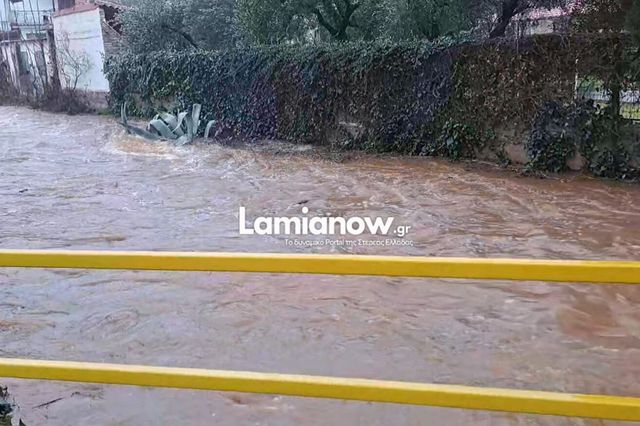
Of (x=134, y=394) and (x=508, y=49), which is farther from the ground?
(x=508, y=49)

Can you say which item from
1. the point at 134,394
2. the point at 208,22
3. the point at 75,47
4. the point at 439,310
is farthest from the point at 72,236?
the point at 75,47

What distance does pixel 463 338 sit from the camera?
4.28 metres

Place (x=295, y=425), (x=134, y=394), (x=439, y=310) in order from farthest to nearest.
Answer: (x=439, y=310) < (x=134, y=394) < (x=295, y=425)

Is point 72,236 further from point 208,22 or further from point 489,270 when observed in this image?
point 208,22

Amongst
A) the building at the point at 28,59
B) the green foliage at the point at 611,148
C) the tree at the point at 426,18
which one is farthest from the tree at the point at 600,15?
the building at the point at 28,59

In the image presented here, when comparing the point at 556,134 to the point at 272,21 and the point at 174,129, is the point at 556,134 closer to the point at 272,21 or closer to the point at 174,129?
the point at 272,21

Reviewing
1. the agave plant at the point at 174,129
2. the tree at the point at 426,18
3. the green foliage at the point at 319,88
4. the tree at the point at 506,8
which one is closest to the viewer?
the tree at the point at 506,8

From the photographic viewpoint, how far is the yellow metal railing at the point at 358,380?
150 centimetres

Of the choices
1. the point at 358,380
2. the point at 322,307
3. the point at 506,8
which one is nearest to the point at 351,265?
the point at 358,380

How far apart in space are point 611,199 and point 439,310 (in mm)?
4379

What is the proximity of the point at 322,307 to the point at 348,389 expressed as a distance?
10.4 feet

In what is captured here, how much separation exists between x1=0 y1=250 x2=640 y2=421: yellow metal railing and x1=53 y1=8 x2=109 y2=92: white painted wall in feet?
62.9

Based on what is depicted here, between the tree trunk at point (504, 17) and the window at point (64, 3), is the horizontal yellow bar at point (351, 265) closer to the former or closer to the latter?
the tree trunk at point (504, 17)

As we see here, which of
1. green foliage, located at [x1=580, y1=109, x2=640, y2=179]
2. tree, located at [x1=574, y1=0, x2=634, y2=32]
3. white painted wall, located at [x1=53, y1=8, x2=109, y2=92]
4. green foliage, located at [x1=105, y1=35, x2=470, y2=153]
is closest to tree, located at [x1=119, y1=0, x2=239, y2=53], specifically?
green foliage, located at [x1=105, y1=35, x2=470, y2=153]
